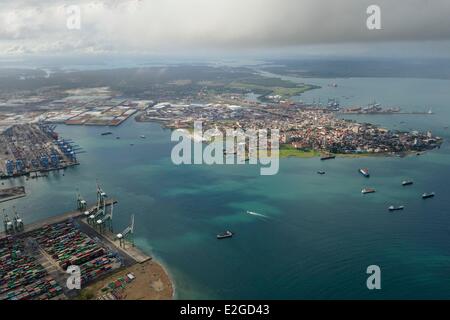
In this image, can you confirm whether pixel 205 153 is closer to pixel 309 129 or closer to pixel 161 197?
pixel 161 197

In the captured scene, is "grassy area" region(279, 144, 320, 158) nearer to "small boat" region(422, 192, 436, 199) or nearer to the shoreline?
"small boat" region(422, 192, 436, 199)

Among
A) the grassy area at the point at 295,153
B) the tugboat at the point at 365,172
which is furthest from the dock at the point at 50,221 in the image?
the tugboat at the point at 365,172

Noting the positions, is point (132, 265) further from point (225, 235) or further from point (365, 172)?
point (365, 172)

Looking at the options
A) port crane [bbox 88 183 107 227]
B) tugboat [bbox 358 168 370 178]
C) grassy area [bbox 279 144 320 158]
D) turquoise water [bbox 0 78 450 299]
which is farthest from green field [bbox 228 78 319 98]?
port crane [bbox 88 183 107 227]

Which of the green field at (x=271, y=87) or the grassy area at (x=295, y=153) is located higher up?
the green field at (x=271, y=87)

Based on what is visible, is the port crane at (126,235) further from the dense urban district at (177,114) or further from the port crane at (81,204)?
the dense urban district at (177,114)

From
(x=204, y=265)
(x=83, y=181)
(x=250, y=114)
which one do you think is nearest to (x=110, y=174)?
(x=83, y=181)

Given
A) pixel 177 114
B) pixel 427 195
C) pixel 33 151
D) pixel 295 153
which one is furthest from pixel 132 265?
pixel 177 114
